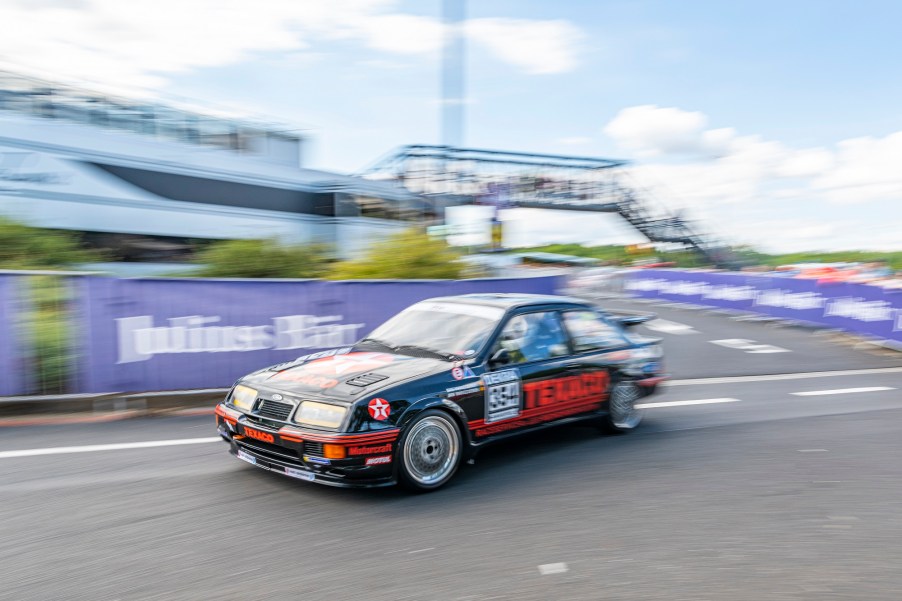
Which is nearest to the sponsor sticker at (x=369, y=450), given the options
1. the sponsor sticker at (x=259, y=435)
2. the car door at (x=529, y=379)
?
A: the sponsor sticker at (x=259, y=435)

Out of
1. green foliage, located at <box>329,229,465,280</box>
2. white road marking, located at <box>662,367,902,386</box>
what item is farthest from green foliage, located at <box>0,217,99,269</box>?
white road marking, located at <box>662,367,902,386</box>

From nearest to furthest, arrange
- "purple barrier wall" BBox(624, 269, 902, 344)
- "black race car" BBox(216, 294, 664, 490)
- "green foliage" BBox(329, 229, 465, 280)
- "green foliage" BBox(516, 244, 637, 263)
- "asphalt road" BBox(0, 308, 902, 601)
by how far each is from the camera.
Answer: "asphalt road" BBox(0, 308, 902, 601)
"black race car" BBox(216, 294, 664, 490)
"green foliage" BBox(329, 229, 465, 280)
"purple barrier wall" BBox(624, 269, 902, 344)
"green foliage" BBox(516, 244, 637, 263)

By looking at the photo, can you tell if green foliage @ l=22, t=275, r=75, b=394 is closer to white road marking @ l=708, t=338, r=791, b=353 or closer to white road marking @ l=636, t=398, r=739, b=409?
white road marking @ l=636, t=398, r=739, b=409

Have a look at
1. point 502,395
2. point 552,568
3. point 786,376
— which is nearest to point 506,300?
point 502,395

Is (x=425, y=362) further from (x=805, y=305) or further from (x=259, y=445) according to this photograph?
(x=805, y=305)

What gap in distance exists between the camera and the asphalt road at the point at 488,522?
3.81 metres

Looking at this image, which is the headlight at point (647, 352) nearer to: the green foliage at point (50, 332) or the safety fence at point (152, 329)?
the safety fence at point (152, 329)

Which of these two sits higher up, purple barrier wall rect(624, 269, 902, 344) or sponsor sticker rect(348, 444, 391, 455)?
purple barrier wall rect(624, 269, 902, 344)

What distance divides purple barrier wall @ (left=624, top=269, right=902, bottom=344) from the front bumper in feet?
45.2

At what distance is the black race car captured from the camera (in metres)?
4.96

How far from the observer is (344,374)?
17.7 feet

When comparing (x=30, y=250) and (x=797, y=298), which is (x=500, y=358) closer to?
(x=30, y=250)

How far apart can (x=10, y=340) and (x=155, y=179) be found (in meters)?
12.2

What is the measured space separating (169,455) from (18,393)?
270 cm
